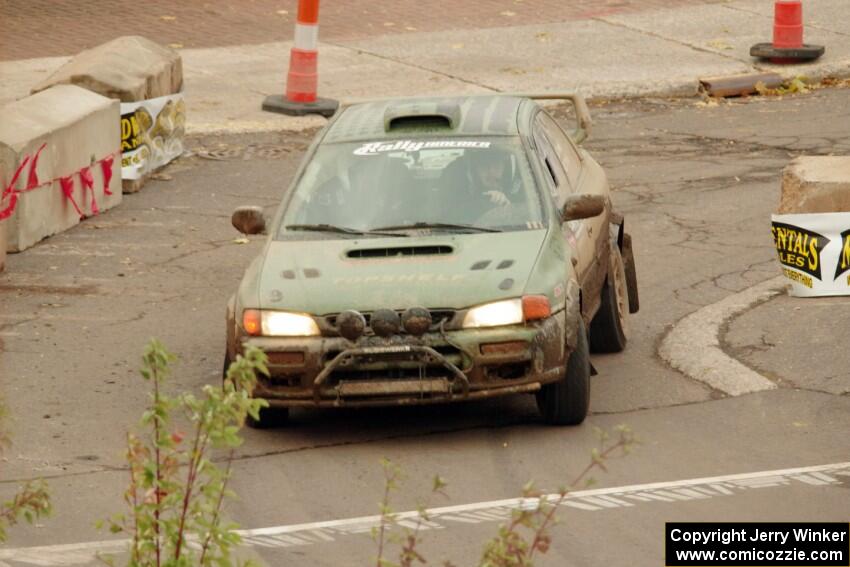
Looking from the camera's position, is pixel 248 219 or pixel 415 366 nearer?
pixel 415 366

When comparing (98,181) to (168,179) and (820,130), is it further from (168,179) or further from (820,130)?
(820,130)

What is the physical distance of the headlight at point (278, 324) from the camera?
861 cm

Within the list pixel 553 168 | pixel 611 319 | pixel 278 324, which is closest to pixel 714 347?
pixel 611 319

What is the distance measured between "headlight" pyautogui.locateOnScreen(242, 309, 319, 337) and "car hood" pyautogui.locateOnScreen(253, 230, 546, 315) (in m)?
0.04

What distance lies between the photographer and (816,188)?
1126 centimetres

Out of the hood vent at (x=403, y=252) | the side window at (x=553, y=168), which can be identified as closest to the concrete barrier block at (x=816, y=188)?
the side window at (x=553, y=168)

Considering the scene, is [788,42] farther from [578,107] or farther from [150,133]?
[578,107]

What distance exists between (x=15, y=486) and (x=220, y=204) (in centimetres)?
647

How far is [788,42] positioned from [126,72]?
759 cm

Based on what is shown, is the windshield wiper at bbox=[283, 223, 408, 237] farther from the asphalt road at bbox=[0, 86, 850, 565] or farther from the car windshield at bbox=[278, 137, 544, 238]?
the asphalt road at bbox=[0, 86, 850, 565]

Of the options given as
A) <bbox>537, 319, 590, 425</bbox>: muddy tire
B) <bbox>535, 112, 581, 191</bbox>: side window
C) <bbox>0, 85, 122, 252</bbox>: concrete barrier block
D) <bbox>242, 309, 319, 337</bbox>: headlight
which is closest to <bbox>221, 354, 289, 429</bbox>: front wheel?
<bbox>242, 309, 319, 337</bbox>: headlight

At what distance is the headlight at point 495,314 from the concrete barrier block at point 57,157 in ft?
17.1

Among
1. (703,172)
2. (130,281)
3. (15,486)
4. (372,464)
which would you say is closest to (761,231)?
(703,172)

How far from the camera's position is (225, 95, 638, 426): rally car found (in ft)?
28.0
